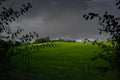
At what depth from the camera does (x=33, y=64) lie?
64.5 feet

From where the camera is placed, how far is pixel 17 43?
11.6 m

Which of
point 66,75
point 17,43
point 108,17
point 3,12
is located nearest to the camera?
point 108,17

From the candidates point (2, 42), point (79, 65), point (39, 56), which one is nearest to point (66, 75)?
point (79, 65)

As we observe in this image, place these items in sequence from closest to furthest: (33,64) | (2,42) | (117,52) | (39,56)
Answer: (117,52) → (2,42) → (33,64) → (39,56)

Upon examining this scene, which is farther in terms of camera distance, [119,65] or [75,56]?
[75,56]

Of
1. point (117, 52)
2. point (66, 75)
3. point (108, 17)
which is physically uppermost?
point (108, 17)

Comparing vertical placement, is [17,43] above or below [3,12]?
below

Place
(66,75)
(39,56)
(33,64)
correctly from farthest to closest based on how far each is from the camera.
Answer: (39,56)
(33,64)
(66,75)

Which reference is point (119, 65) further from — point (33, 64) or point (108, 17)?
point (33, 64)

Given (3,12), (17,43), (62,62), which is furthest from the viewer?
(62,62)

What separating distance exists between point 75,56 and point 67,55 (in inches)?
26.2

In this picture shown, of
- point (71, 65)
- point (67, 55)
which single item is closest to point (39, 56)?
point (67, 55)

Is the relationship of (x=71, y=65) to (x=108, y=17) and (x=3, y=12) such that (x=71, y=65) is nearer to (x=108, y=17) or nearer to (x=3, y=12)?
(x=3, y=12)

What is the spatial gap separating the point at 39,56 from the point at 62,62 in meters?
2.34
